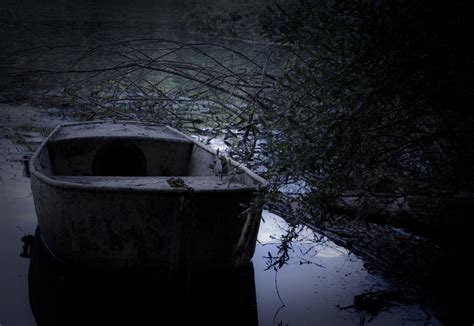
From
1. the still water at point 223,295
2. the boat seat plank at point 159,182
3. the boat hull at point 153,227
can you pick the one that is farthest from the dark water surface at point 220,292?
the boat seat plank at point 159,182

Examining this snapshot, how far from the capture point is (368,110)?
3.07 m

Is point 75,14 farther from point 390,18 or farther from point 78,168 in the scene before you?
point 390,18

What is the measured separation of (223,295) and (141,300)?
0.60 m

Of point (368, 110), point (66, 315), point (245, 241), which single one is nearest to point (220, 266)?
point (245, 241)

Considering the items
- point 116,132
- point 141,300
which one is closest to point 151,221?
point 141,300

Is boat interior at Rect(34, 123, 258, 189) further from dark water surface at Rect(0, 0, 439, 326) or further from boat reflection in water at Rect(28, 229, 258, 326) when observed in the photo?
boat reflection in water at Rect(28, 229, 258, 326)

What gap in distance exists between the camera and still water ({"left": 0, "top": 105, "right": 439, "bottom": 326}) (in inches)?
150

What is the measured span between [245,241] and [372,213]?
128 centimetres

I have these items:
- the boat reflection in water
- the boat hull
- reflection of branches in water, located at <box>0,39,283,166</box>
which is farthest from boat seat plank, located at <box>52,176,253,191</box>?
the boat reflection in water

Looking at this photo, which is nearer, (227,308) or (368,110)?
(368,110)

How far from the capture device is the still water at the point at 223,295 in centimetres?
382

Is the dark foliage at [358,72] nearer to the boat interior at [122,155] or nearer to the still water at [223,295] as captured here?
the still water at [223,295]

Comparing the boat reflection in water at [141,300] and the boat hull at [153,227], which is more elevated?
the boat hull at [153,227]

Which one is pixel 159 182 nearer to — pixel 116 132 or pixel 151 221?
pixel 151 221
